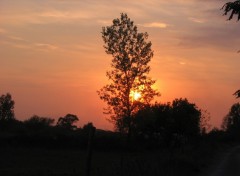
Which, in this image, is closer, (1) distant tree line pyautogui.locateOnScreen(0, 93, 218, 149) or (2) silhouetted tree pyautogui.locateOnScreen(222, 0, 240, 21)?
(2) silhouetted tree pyautogui.locateOnScreen(222, 0, 240, 21)

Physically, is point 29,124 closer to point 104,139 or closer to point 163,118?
point 104,139

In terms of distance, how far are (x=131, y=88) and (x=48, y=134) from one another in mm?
14386

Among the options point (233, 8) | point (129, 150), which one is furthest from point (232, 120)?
point (233, 8)

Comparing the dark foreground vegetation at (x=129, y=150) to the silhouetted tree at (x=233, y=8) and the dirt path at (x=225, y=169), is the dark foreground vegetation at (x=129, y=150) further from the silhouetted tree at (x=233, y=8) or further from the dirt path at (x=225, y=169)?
the silhouetted tree at (x=233, y=8)

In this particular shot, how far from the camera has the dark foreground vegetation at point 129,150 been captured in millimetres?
24625

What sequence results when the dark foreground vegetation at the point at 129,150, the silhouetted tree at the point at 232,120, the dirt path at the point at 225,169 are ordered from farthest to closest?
the silhouetted tree at the point at 232,120, the dirt path at the point at 225,169, the dark foreground vegetation at the point at 129,150

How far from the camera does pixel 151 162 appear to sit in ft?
77.7

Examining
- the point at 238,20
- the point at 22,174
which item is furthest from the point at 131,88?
the point at 238,20

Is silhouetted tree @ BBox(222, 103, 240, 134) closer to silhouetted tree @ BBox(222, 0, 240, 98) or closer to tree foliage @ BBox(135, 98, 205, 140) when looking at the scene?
tree foliage @ BBox(135, 98, 205, 140)

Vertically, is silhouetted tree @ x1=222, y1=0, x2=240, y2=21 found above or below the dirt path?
above

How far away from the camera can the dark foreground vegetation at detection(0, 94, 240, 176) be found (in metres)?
24.6

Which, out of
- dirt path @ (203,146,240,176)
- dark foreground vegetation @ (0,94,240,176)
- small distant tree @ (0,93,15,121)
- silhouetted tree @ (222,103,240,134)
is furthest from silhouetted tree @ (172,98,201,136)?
silhouetted tree @ (222,103,240,134)

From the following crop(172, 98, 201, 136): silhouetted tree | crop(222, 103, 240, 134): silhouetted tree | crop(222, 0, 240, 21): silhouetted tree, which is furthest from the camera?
crop(222, 103, 240, 134): silhouetted tree

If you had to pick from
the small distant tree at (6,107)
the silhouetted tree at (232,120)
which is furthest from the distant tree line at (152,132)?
the silhouetted tree at (232,120)
